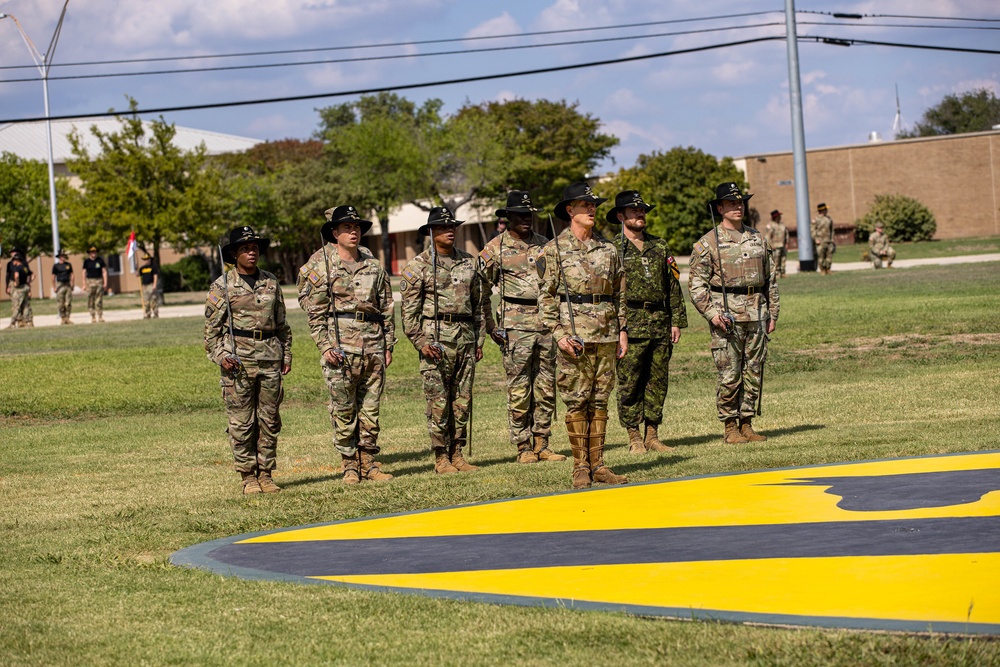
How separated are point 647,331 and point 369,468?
281 cm

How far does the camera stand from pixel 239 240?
34.7ft

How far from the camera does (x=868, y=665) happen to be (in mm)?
4844

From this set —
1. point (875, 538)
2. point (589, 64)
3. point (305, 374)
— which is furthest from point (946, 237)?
point (875, 538)

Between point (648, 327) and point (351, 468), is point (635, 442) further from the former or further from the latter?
point (351, 468)

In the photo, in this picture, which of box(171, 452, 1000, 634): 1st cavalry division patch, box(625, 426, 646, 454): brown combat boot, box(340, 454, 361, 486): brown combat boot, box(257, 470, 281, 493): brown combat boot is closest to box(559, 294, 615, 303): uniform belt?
box(171, 452, 1000, 634): 1st cavalry division patch

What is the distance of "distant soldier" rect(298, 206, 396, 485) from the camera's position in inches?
430

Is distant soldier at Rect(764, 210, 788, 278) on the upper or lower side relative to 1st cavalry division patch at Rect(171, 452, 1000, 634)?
upper

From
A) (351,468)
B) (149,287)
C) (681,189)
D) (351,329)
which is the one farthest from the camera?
(681,189)

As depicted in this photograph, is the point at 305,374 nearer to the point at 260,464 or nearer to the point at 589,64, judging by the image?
the point at 260,464

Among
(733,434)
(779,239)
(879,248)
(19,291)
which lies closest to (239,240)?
(733,434)

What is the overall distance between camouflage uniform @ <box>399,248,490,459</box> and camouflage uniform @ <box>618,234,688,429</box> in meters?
1.48

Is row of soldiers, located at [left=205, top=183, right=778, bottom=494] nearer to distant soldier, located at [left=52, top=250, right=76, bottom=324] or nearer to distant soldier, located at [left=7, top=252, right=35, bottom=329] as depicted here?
distant soldier, located at [left=7, top=252, right=35, bottom=329]

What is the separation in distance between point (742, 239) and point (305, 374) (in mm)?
10661

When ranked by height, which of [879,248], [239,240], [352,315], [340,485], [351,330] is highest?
[239,240]
